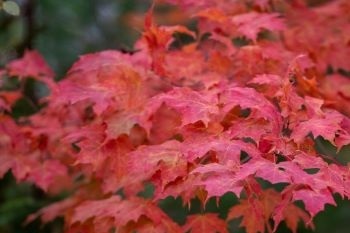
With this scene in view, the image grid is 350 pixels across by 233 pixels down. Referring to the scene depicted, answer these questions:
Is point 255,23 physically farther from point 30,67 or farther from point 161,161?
point 30,67

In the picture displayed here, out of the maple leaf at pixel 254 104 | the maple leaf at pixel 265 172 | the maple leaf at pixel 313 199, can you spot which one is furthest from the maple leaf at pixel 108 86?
the maple leaf at pixel 313 199

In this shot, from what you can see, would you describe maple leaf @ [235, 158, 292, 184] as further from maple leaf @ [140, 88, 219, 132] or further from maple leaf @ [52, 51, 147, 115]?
maple leaf @ [52, 51, 147, 115]

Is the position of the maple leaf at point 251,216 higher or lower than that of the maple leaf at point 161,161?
lower

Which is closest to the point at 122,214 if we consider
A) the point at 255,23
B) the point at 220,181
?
the point at 220,181

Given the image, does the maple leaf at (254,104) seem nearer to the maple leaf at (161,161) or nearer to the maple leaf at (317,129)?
the maple leaf at (317,129)

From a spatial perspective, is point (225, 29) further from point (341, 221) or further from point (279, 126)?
point (341, 221)

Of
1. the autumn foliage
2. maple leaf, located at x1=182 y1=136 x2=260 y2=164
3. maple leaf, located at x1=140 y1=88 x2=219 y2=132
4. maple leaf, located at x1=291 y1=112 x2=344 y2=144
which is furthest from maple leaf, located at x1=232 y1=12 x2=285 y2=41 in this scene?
maple leaf, located at x1=182 y1=136 x2=260 y2=164

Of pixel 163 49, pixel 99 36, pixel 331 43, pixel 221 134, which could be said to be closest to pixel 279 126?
pixel 221 134
